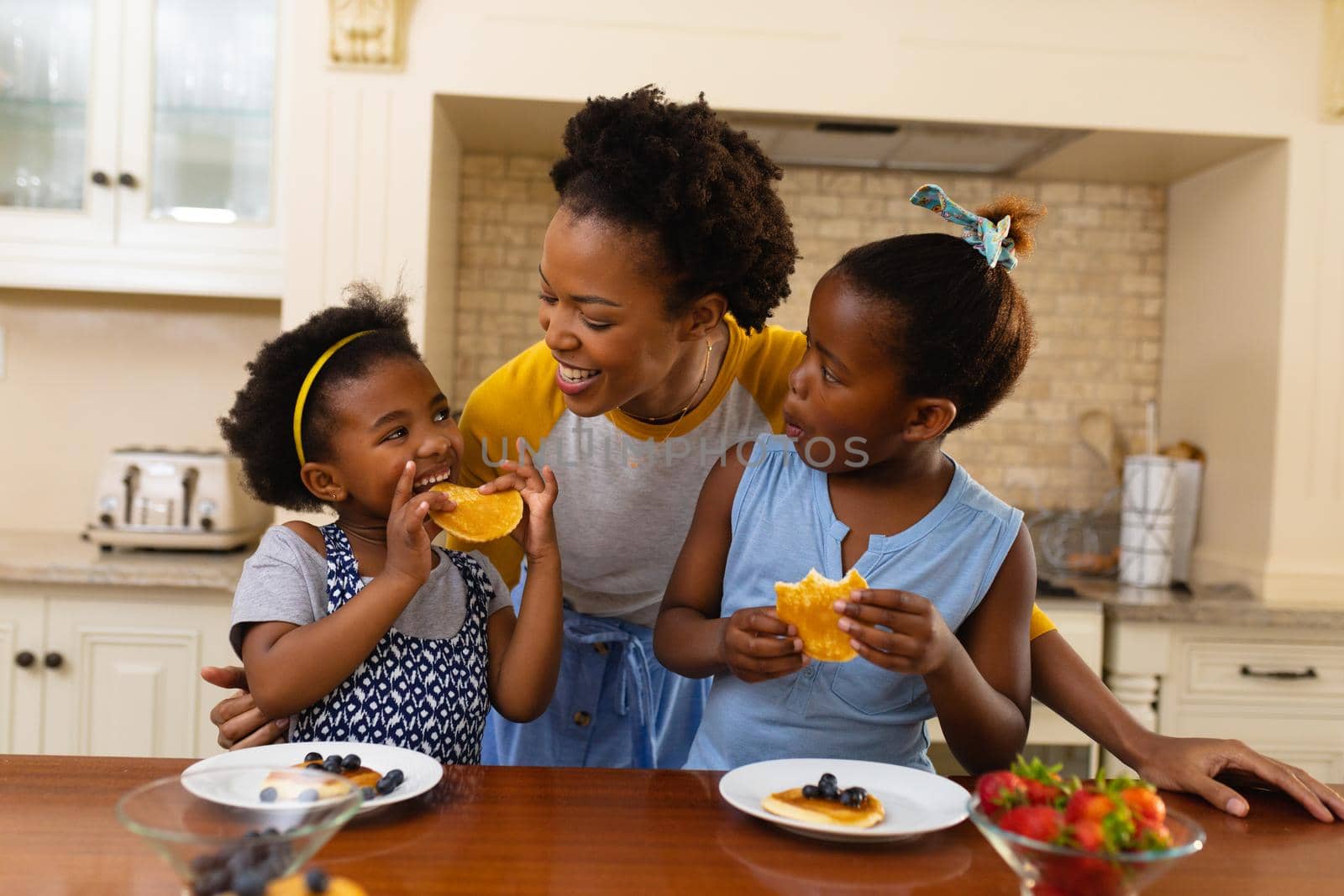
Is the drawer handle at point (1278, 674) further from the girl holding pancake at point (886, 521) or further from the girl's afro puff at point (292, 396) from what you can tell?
the girl's afro puff at point (292, 396)

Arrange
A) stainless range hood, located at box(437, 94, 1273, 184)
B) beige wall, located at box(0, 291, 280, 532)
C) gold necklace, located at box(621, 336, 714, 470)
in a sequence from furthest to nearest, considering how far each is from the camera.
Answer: beige wall, located at box(0, 291, 280, 532), stainless range hood, located at box(437, 94, 1273, 184), gold necklace, located at box(621, 336, 714, 470)

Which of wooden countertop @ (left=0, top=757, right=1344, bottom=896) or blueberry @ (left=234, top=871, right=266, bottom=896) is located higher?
blueberry @ (left=234, top=871, right=266, bottom=896)

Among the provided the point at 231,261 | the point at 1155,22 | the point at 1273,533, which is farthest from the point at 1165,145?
the point at 231,261

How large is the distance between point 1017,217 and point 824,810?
845 millimetres

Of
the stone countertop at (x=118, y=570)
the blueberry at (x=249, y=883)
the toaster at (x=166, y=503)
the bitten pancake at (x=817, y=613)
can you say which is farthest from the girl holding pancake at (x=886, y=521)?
the toaster at (x=166, y=503)

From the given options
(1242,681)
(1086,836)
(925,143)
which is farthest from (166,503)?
(1242,681)

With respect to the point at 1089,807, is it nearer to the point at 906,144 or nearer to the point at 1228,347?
the point at 906,144

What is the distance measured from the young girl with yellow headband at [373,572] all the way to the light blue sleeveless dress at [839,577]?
26 centimetres

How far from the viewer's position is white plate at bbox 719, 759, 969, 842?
3.45 ft

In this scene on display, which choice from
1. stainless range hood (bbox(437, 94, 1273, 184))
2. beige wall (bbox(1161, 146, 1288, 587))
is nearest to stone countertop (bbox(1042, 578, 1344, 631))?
beige wall (bbox(1161, 146, 1288, 587))

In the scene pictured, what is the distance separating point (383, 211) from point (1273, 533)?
8.13 feet

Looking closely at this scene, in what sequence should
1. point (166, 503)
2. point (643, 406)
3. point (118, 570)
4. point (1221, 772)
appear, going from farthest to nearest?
point (166, 503), point (118, 570), point (643, 406), point (1221, 772)

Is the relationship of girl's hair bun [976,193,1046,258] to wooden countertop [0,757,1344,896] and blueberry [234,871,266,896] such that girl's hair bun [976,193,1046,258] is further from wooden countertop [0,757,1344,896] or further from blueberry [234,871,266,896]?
blueberry [234,871,266,896]

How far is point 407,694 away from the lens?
1428 millimetres
